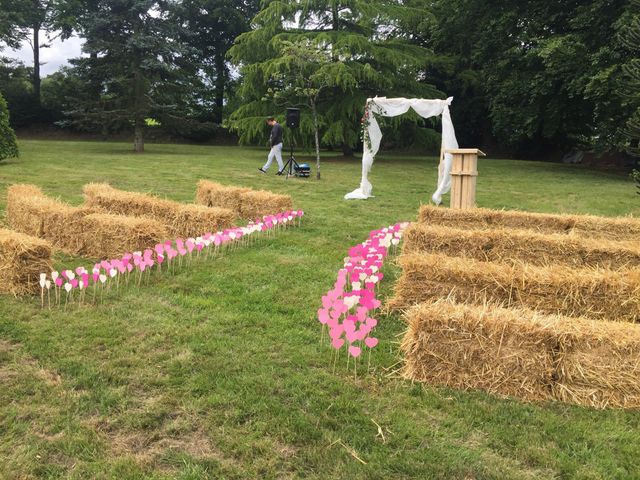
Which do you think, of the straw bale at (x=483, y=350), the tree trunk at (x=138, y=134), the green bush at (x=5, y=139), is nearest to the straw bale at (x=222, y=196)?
the straw bale at (x=483, y=350)

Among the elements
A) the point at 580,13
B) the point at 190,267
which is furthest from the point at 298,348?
the point at 580,13

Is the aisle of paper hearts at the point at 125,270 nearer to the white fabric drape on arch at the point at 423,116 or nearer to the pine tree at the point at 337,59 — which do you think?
the white fabric drape on arch at the point at 423,116

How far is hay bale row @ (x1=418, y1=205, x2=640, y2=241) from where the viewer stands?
229 inches

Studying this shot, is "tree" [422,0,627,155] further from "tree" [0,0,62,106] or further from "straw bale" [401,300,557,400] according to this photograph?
"tree" [0,0,62,106]

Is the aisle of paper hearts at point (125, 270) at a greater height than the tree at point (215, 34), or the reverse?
the tree at point (215, 34)

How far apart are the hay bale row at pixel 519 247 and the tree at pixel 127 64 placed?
1891 cm

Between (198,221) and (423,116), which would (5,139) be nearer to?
(198,221)

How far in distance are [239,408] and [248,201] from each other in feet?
18.8

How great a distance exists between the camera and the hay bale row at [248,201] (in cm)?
794

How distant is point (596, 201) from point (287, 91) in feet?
42.1

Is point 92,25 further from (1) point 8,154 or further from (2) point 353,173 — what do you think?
(2) point 353,173

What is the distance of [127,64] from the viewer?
21.6m

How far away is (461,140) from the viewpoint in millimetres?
30641

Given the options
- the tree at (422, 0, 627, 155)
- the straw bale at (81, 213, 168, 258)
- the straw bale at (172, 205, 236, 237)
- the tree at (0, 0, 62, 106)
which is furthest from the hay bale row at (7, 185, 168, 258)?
the tree at (0, 0, 62, 106)
